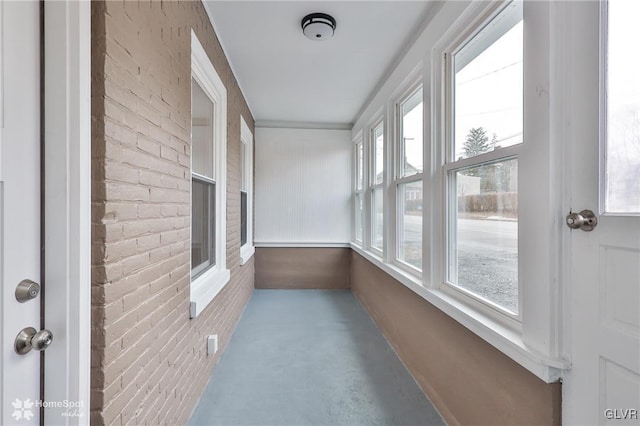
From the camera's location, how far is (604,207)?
0.98 meters

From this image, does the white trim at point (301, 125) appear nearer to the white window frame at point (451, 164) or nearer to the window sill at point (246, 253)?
the window sill at point (246, 253)

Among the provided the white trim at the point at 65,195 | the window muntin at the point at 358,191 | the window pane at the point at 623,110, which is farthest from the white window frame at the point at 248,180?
the window pane at the point at 623,110

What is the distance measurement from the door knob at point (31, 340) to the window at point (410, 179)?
7.26 ft

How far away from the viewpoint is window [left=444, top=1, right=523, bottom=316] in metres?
1.41

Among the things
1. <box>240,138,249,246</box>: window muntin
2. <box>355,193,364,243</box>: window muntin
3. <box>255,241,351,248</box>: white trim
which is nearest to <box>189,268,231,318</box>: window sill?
<box>240,138,249,246</box>: window muntin

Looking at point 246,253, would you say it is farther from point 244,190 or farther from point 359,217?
point 359,217

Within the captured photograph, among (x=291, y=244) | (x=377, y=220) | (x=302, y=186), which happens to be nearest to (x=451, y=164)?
(x=377, y=220)

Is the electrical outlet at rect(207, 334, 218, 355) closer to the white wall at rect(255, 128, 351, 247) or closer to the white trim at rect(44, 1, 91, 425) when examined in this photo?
the white trim at rect(44, 1, 91, 425)

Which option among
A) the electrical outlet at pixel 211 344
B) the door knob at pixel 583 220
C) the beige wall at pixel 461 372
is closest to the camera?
the door knob at pixel 583 220

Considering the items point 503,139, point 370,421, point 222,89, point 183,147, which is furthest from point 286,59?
point 370,421

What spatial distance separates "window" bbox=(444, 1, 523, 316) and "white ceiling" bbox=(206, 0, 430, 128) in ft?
2.12

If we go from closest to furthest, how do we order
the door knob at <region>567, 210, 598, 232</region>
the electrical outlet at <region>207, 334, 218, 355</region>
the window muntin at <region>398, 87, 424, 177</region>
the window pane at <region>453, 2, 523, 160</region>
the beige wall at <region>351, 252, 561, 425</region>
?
1. the door knob at <region>567, 210, 598, 232</region>
2. the beige wall at <region>351, 252, 561, 425</region>
3. the window pane at <region>453, 2, 523, 160</region>
4. the electrical outlet at <region>207, 334, 218, 355</region>
5. the window muntin at <region>398, 87, 424, 177</region>

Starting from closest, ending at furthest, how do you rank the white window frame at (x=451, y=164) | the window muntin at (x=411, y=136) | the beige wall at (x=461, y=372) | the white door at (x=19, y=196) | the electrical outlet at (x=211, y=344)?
1. the white door at (x=19, y=196)
2. the beige wall at (x=461, y=372)
3. the white window frame at (x=451, y=164)
4. the electrical outlet at (x=211, y=344)
5. the window muntin at (x=411, y=136)

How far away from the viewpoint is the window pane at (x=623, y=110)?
2.99 feet
